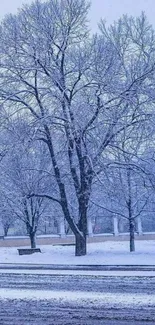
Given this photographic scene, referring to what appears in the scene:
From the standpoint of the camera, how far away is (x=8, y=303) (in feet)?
38.0

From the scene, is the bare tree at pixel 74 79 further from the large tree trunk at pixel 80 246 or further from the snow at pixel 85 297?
the snow at pixel 85 297

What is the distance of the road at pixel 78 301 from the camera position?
366 inches

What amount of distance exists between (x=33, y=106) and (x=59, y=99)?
5.76 ft

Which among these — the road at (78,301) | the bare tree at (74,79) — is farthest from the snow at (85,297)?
the bare tree at (74,79)

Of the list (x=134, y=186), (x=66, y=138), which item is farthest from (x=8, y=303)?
(x=134, y=186)

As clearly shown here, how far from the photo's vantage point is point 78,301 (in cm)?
1151

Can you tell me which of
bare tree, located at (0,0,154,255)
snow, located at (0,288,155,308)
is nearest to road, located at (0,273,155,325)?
snow, located at (0,288,155,308)

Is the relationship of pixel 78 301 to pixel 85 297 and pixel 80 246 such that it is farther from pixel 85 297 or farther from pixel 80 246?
pixel 80 246

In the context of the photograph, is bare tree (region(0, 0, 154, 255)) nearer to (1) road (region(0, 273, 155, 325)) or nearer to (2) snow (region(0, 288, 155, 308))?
(1) road (region(0, 273, 155, 325))

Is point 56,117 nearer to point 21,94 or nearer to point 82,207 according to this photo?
point 21,94

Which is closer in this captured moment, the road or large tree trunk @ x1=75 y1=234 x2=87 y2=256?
the road

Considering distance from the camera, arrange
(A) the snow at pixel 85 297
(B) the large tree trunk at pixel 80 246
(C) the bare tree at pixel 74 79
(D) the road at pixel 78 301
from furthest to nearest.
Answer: (B) the large tree trunk at pixel 80 246 < (C) the bare tree at pixel 74 79 < (A) the snow at pixel 85 297 < (D) the road at pixel 78 301

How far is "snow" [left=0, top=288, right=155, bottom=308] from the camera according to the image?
11.1m

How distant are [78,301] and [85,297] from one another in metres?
0.59
